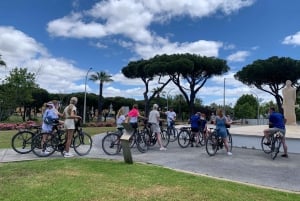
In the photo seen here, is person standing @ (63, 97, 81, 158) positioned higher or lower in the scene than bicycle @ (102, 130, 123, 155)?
higher

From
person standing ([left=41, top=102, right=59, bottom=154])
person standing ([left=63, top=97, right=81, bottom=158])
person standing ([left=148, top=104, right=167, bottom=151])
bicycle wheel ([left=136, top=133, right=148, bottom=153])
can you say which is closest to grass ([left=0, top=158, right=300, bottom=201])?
person standing ([left=63, top=97, right=81, bottom=158])

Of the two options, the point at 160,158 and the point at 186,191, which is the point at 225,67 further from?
the point at 186,191

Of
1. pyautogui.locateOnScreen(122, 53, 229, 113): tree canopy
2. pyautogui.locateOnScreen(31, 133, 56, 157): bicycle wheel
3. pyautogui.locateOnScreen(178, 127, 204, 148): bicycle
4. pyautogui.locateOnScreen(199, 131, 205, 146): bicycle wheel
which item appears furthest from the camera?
pyautogui.locateOnScreen(122, 53, 229, 113): tree canopy

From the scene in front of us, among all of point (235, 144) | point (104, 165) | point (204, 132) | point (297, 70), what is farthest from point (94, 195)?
point (297, 70)

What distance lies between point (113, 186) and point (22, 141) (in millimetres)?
6254

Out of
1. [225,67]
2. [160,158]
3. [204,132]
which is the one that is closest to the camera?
[160,158]

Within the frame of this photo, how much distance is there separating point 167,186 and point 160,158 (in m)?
4.47

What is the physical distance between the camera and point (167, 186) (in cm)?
627

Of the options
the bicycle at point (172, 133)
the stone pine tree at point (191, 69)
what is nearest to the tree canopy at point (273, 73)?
the stone pine tree at point (191, 69)

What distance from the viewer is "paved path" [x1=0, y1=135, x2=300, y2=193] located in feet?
26.1

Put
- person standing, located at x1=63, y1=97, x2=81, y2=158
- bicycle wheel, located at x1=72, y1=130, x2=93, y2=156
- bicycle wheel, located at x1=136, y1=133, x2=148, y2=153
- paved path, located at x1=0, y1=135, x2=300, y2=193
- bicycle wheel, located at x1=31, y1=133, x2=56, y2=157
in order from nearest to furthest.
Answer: paved path, located at x1=0, y1=135, x2=300, y2=193
person standing, located at x1=63, y1=97, x2=81, y2=158
bicycle wheel, located at x1=31, y1=133, x2=56, y2=157
bicycle wheel, located at x1=72, y1=130, x2=93, y2=156
bicycle wheel, located at x1=136, y1=133, x2=148, y2=153

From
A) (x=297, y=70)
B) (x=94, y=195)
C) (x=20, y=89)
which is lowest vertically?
(x=94, y=195)

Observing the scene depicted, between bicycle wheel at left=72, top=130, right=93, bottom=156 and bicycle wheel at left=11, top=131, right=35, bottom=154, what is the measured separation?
4.47 ft

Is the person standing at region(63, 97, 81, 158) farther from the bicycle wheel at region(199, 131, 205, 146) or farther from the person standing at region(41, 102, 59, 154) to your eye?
the bicycle wheel at region(199, 131, 205, 146)
